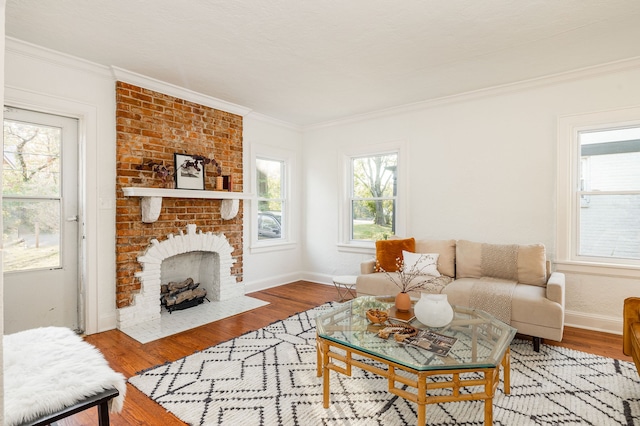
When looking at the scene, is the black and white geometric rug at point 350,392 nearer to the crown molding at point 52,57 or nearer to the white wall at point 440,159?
the white wall at point 440,159

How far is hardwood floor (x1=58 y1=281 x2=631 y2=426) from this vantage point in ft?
6.59

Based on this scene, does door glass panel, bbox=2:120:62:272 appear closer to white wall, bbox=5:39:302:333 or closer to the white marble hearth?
white wall, bbox=5:39:302:333

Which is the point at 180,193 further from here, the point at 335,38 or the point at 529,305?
the point at 529,305

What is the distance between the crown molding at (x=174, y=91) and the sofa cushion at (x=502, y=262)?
3277 mm

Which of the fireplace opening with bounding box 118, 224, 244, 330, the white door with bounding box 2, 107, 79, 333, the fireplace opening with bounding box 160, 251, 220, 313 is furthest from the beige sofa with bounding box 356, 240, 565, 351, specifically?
the white door with bounding box 2, 107, 79, 333

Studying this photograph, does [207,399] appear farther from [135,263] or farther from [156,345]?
[135,263]

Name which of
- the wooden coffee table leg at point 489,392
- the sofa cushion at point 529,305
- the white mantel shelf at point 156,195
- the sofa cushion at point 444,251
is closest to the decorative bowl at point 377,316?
the wooden coffee table leg at point 489,392

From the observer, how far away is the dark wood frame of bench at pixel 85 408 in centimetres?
139

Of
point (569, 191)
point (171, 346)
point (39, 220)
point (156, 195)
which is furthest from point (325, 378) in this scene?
point (569, 191)

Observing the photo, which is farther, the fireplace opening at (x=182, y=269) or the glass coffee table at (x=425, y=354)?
the fireplace opening at (x=182, y=269)

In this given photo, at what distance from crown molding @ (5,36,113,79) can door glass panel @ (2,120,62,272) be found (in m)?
0.58

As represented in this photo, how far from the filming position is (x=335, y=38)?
2.74m

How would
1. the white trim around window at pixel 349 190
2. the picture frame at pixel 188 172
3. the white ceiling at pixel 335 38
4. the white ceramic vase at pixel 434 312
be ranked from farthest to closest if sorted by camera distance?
the white trim around window at pixel 349 190, the picture frame at pixel 188 172, the white ceiling at pixel 335 38, the white ceramic vase at pixel 434 312

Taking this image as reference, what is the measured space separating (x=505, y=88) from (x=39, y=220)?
4873 millimetres
